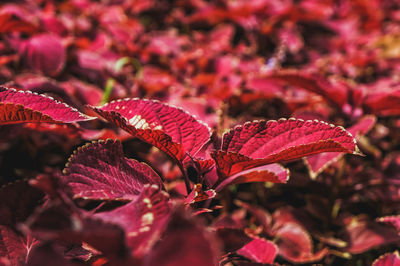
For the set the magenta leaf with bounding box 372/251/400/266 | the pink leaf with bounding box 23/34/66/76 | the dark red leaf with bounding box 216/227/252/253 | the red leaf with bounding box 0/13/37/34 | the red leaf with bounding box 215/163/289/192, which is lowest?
the magenta leaf with bounding box 372/251/400/266

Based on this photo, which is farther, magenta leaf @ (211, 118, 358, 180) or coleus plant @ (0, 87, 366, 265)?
magenta leaf @ (211, 118, 358, 180)

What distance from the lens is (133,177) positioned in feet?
1.95

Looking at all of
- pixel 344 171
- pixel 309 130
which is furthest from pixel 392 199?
pixel 309 130

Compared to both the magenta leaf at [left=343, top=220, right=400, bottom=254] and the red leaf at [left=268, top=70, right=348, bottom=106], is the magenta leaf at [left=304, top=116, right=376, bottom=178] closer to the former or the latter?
the red leaf at [left=268, top=70, right=348, bottom=106]

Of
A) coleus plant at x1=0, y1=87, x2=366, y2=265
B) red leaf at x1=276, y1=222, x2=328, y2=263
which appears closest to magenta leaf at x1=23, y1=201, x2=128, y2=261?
coleus plant at x1=0, y1=87, x2=366, y2=265

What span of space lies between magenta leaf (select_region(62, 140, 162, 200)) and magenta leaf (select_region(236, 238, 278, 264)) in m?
0.25

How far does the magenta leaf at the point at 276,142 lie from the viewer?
22.3 inches

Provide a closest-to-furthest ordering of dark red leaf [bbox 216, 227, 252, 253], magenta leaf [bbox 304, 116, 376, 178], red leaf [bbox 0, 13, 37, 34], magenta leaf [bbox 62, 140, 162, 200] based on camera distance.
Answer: magenta leaf [bbox 62, 140, 162, 200]
dark red leaf [bbox 216, 227, 252, 253]
magenta leaf [bbox 304, 116, 376, 178]
red leaf [bbox 0, 13, 37, 34]

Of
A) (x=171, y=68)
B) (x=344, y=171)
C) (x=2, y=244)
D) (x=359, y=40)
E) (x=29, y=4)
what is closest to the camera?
(x=2, y=244)

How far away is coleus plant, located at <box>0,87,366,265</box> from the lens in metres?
0.42

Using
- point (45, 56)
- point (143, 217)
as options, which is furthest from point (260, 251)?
point (45, 56)

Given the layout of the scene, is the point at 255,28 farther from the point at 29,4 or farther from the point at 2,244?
the point at 2,244

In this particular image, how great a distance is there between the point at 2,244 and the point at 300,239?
688 millimetres

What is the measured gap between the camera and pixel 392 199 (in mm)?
1066
